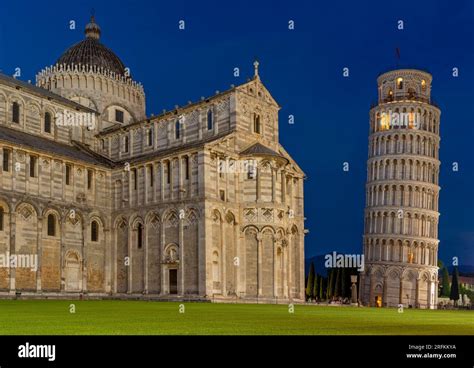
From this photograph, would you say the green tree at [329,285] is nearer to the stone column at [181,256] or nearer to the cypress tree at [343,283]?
the cypress tree at [343,283]

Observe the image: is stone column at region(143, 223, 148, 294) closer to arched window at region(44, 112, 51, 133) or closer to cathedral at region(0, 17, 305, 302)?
cathedral at region(0, 17, 305, 302)

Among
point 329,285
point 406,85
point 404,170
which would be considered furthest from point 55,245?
point 406,85

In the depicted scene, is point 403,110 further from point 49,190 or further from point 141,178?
point 49,190

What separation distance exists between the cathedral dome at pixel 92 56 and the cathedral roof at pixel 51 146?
10.8 m

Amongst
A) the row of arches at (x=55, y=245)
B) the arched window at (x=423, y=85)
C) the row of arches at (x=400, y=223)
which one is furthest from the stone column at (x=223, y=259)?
the arched window at (x=423, y=85)

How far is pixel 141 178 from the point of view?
53781 millimetres

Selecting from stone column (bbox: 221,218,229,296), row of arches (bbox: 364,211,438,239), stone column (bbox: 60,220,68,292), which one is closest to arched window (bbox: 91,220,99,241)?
stone column (bbox: 60,220,68,292)

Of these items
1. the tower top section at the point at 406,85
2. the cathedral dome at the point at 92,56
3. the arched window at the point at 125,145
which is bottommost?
the arched window at the point at 125,145

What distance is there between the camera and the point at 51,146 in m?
54.0

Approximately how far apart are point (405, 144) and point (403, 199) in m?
8.48

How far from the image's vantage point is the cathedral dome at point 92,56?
2569 inches

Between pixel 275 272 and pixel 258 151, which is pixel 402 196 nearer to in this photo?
pixel 275 272

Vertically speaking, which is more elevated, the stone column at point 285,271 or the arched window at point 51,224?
the arched window at point 51,224

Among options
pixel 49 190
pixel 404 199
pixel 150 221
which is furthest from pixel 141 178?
pixel 404 199
